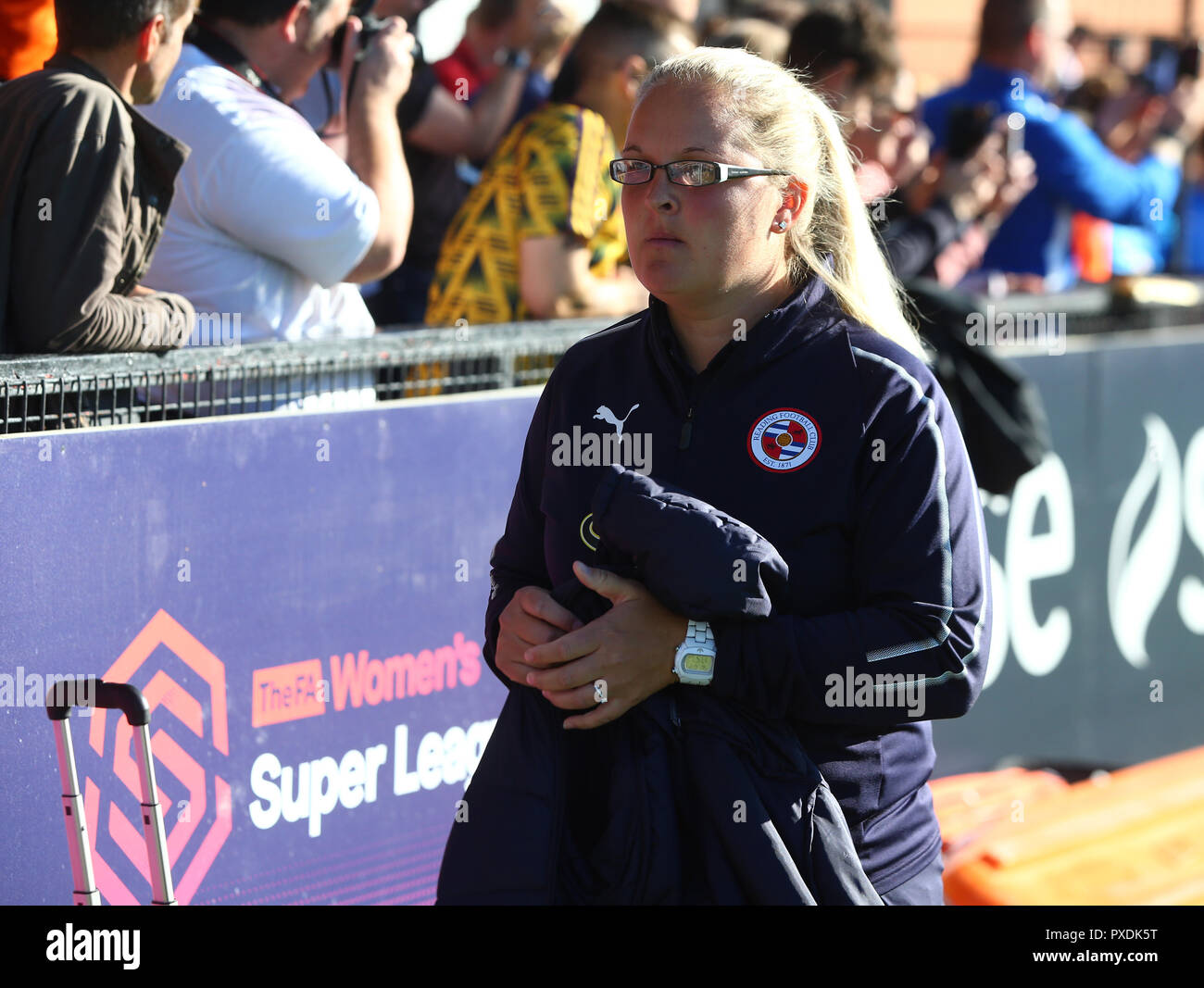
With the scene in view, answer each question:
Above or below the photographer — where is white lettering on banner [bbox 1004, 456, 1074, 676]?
below

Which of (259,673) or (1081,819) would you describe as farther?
(1081,819)

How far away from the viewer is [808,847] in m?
2.13

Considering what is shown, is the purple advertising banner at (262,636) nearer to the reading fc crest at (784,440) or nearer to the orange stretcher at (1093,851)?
the orange stretcher at (1093,851)

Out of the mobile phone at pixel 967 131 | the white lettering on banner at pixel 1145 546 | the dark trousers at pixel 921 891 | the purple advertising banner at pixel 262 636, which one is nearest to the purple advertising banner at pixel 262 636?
the purple advertising banner at pixel 262 636

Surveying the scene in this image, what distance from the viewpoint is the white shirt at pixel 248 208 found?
3576 millimetres

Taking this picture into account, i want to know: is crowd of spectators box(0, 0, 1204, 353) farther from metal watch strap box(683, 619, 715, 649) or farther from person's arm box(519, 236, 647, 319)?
metal watch strap box(683, 619, 715, 649)

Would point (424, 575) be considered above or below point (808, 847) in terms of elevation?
above

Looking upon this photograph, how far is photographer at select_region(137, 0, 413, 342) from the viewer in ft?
11.8

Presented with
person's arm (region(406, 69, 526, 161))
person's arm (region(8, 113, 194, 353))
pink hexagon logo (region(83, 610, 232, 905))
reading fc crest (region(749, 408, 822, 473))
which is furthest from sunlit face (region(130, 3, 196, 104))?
reading fc crest (region(749, 408, 822, 473))

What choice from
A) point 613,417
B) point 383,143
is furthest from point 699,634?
point 383,143

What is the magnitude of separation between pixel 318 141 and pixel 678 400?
70.6 inches

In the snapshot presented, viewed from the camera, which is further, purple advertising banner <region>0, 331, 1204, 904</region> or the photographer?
the photographer

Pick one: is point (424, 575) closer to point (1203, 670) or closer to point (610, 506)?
point (610, 506)

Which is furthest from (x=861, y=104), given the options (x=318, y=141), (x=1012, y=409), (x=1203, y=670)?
(x=1203, y=670)
